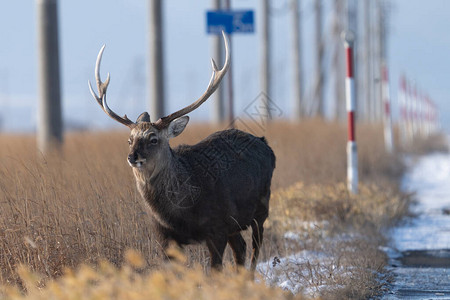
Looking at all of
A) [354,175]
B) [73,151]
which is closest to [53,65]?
[73,151]

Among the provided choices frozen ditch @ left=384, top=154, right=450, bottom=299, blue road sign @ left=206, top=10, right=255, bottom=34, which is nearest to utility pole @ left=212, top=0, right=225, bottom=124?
blue road sign @ left=206, top=10, right=255, bottom=34

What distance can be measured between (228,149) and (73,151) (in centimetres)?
474

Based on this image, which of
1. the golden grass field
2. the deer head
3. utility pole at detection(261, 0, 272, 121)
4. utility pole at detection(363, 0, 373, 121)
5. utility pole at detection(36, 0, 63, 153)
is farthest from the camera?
utility pole at detection(363, 0, 373, 121)

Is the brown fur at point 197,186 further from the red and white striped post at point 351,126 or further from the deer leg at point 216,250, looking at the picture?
the red and white striped post at point 351,126

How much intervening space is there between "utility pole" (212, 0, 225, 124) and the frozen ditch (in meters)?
5.62

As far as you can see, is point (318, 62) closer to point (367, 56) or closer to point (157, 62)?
point (367, 56)

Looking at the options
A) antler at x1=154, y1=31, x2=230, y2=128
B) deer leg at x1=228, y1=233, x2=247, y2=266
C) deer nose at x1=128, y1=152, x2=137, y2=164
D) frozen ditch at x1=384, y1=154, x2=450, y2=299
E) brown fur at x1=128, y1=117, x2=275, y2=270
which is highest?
antler at x1=154, y1=31, x2=230, y2=128

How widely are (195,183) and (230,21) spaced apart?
7.39m

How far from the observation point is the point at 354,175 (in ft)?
37.0

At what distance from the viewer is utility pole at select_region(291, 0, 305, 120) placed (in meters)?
27.2

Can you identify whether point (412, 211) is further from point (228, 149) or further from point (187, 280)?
point (187, 280)

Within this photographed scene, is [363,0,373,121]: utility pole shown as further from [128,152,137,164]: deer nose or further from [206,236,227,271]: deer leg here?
[128,152,137,164]: deer nose

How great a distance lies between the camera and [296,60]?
28016mm

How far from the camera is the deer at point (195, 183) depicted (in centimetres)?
619
